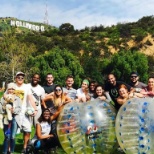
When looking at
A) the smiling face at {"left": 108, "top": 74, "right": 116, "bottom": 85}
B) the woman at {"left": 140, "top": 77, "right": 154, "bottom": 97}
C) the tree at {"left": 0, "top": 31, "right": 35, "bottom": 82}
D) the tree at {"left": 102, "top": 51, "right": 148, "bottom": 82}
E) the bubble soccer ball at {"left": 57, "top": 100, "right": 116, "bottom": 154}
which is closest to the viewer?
the bubble soccer ball at {"left": 57, "top": 100, "right": 116, "bottom": 154}

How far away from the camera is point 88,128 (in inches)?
251

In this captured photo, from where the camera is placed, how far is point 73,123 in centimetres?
648

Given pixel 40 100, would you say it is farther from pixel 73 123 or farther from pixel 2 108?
pixel 73 123

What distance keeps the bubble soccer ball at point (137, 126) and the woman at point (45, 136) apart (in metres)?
1.69

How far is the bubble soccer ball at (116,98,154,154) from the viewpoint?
584 cm

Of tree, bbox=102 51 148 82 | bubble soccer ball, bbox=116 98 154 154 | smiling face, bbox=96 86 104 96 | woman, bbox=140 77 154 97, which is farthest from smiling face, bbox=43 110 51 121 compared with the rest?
tree, bbox=102 51 148 82

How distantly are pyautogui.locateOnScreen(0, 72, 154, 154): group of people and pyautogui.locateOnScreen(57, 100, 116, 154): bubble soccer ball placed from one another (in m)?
0.50

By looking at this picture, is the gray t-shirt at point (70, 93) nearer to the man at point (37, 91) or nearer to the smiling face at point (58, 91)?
the man at point (37, 91)

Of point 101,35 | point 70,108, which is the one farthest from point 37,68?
point 70,108

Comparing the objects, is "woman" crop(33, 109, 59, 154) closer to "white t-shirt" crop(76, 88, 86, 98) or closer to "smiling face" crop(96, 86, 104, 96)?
"white t-shirt" crop(76, 88, 86, 98)

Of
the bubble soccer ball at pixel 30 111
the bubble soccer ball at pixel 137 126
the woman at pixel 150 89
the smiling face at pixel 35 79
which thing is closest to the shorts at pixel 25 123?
the bubble soccer ball at pixel 30 111

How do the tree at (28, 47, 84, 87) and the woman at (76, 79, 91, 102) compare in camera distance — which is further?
the tree at (28, 47, 84, 87)

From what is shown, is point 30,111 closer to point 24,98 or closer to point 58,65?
point 24,98

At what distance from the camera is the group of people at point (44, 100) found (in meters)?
7.34
